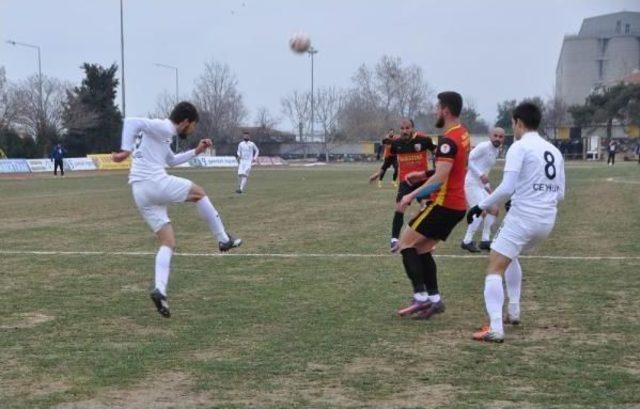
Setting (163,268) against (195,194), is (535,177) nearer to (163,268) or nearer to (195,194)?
(195,194)

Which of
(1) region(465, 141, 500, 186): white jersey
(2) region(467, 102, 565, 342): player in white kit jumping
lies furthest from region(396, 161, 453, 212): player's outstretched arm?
(1) region(465, 141, 500, 186): white jersey

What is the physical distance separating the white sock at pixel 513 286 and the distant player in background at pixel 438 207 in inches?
27.0

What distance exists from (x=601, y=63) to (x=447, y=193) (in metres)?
146

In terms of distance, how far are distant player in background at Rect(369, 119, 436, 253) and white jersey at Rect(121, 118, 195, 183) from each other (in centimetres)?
511

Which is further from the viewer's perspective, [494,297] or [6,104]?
[6,104]

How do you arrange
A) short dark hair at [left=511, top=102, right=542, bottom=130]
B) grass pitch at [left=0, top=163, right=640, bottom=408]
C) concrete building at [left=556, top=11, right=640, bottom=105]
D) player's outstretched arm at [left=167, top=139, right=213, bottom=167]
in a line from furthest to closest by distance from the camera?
concrete building at [left=556, top=11, right=640, bottom=105] → player's outstretched arm at [left=167, top=139, right=213, bottom=167] → short dark hair at [left=511, top=102, right=542, bottom=130] → grass pitch at [left=0, top=163, right=640, bottom=408]

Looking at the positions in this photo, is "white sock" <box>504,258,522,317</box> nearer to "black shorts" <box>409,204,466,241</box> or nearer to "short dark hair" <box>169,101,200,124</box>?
"black shorts" <box>409,204,466,241</box>

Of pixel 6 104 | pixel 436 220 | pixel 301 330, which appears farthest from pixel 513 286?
pixel 6 104

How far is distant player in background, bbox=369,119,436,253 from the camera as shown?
12.2m

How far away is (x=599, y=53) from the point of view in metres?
143

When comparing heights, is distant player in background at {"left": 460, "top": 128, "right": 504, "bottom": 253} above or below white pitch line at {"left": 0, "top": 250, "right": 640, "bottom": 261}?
above

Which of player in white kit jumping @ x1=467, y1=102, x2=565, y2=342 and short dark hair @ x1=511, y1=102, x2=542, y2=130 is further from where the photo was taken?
short dark hair @ x1=511, y1=102, x2=542, y2=130

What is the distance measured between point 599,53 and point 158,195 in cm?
14796

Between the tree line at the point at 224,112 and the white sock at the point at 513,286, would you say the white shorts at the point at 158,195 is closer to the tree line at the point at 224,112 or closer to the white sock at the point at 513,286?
the white sock at the point at 513,286
